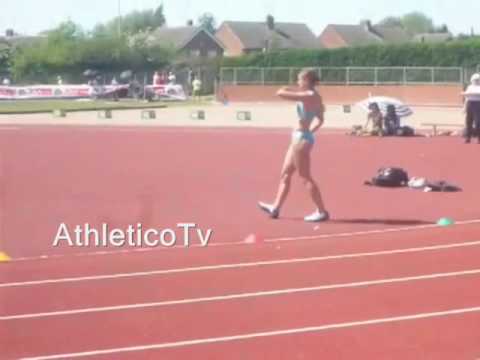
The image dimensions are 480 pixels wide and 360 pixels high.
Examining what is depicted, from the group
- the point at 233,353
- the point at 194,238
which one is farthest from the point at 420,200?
the point at 233,353

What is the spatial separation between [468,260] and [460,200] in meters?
4.64

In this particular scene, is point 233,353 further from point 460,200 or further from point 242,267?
point 460,200

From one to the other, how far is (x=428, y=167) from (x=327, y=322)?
12.0m

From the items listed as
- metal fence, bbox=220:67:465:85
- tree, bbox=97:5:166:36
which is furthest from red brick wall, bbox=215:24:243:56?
tree, bbox=97:5:166:36

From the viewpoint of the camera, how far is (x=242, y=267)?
31.0ft

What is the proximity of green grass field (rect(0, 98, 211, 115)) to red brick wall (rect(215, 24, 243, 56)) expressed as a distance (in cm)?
349

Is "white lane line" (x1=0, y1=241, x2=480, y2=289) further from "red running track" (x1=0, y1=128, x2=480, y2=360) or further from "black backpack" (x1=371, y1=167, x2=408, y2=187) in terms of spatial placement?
"black backpack" (x1=371, y1=167, x2=408, y2=187)

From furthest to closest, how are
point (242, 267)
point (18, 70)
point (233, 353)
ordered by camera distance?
point (18, 70) < point (242, 267) < point (233, 353)

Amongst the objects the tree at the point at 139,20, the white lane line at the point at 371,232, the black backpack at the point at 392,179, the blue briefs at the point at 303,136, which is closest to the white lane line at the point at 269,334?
the white lane line at the point at 371,232

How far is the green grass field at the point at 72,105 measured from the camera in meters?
36.5

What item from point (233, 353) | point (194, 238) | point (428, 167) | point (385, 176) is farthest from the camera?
point (428, 167)

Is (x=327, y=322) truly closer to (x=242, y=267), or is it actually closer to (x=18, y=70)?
(x=242, y=267)

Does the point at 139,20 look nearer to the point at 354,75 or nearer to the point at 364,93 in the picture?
the point at 364,93

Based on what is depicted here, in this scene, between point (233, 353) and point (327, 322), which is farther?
point (327, 322)
